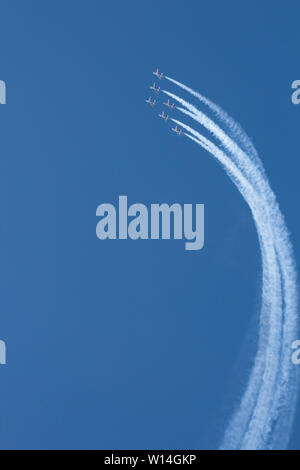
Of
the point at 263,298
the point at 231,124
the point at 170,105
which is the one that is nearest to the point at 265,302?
the point at 263,298

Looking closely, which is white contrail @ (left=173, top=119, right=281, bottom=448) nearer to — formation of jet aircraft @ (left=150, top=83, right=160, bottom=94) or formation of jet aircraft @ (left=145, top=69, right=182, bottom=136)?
formation of jet aircraft @ (left=145, top=69, right=182, bottom=136)

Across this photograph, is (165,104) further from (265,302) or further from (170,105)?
(265,302)

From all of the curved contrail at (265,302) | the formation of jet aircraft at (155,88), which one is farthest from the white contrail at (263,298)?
the formation of jet aircraft at (155,88)

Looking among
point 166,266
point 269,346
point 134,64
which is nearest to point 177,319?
point 166,266

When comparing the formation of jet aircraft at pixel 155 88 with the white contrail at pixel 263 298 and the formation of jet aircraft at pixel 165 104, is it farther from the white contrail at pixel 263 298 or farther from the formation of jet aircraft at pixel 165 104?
the white contrail at pixel 263 298

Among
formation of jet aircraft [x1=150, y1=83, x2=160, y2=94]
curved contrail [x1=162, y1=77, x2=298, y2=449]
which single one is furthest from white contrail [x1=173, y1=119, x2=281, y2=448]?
formation of jet aircraft [x1=150, y1=83, x2=160, y2=94]

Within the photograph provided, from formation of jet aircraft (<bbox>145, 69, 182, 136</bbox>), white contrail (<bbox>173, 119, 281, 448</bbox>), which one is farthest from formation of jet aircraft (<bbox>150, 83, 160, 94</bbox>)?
white contrail (<bbox>173, 119, 281, 448</bbox>)

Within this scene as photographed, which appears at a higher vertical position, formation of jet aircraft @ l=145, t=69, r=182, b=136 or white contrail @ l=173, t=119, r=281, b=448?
formation of jet aircraft @ l=145, t=69, r=182, b=136

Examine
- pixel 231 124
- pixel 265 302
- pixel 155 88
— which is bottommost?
pixel 265 302

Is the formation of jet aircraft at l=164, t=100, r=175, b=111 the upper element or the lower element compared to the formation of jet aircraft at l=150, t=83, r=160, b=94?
lower

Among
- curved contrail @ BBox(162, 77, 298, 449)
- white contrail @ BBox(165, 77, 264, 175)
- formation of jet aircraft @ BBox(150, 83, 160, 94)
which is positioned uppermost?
formation of jet aircraft @ BBox(150, 83, 160, 94)
